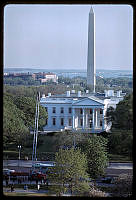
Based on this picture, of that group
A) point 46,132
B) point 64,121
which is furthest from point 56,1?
point 64,121

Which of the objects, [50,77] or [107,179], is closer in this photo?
[107,179]

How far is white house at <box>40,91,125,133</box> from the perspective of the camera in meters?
6.62

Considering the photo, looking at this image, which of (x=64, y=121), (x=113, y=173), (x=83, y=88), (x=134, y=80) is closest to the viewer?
(x=134, y=80)

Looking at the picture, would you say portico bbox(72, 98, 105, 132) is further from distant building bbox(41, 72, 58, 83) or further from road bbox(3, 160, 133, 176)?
road bbox(3, 160, 133, 176)

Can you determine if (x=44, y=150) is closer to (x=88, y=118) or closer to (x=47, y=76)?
(x=47, y=76)

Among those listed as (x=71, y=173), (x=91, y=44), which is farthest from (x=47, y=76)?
(x=91, y=44)

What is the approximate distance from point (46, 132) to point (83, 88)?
2.79m

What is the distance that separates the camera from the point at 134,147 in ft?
2.61

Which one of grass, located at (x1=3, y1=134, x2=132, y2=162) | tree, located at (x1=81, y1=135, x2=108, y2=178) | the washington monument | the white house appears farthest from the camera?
the washington monument

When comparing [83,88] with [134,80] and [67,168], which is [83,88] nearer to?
[67,168]

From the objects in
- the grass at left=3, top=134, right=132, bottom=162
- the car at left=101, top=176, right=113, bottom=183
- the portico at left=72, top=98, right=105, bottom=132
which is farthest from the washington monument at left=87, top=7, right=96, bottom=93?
the car at left=101, top=176, right=113, bottom=183

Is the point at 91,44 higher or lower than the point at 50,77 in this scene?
higher

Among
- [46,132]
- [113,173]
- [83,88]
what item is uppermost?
[83,88]

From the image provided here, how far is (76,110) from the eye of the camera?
27.2ft
